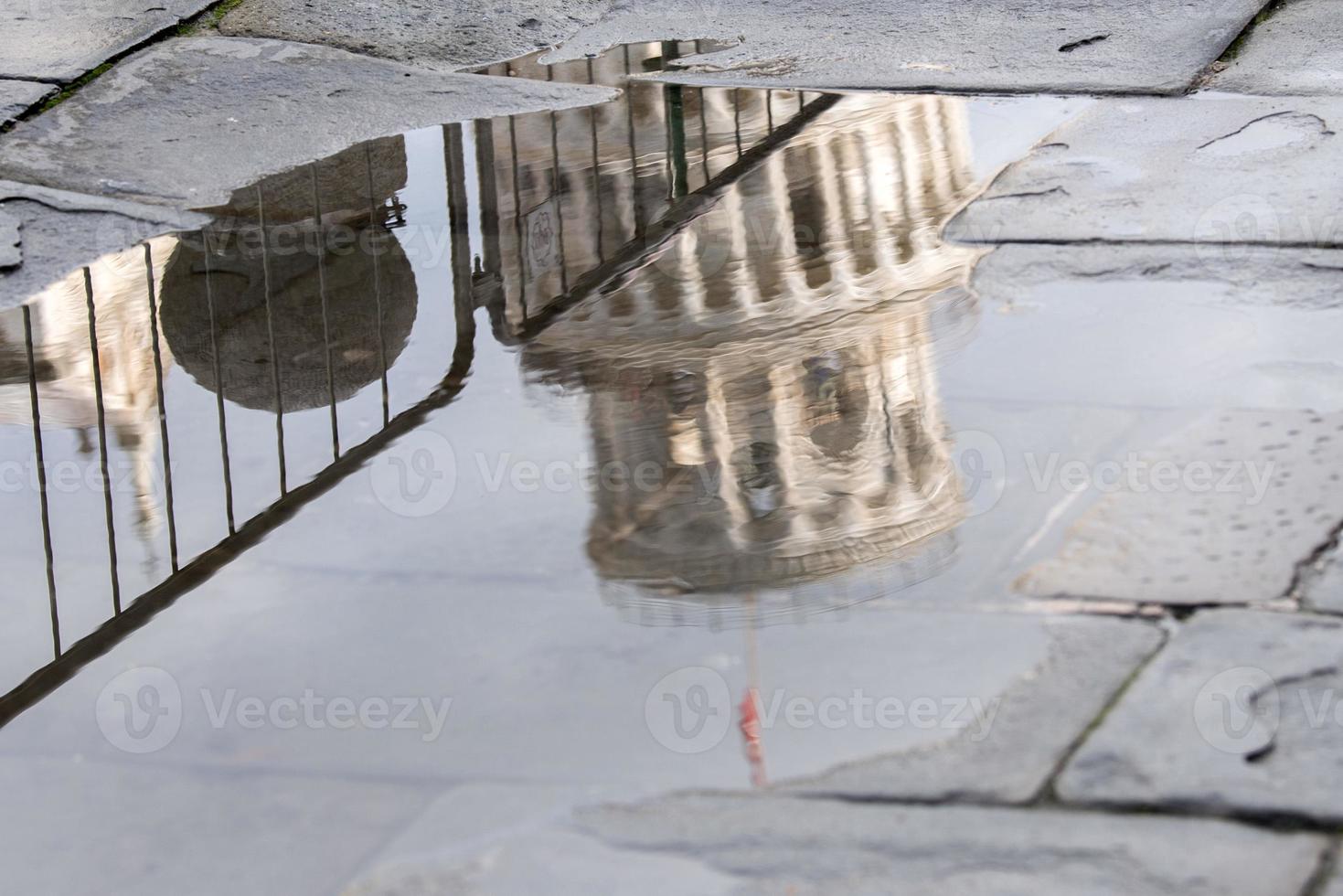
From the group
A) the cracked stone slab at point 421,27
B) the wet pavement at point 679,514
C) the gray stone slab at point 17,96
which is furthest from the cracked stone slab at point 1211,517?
the gray stone slab at point 17,96

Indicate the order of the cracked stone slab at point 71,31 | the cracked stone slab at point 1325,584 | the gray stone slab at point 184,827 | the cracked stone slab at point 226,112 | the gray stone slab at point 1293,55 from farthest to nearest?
1. the cracked stone slab at point 71,31
2. the gray stone slab at point 1293,55
3. the cracked stone slab at point 226,112
4. the cracked stone slab at point 1325,584
5. the gray stone slab at point 184,827

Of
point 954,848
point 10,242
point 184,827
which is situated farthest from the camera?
point 10,242

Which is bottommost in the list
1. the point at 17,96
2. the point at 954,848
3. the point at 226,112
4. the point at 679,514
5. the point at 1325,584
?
the point at 954,848

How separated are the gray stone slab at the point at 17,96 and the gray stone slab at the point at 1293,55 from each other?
3964 millimetres

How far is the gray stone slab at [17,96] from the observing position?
209 inches

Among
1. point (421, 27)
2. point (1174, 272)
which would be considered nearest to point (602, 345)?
point (1174, 272)

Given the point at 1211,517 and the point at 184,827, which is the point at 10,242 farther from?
the point at 1211,517

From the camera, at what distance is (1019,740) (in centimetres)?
231

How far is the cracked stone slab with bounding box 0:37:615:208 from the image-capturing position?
492 cm

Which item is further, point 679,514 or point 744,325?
point 744,325

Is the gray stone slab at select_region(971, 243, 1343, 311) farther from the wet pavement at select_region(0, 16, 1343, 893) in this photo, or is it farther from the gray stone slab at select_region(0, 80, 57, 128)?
the gray stone slab at select_region(0, 80, 57, 128)

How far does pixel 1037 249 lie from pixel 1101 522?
1415 mm

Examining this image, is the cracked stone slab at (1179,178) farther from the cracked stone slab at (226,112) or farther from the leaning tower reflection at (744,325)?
the cracked stone slab at (226,112)

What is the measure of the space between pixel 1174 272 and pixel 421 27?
3475 mm
